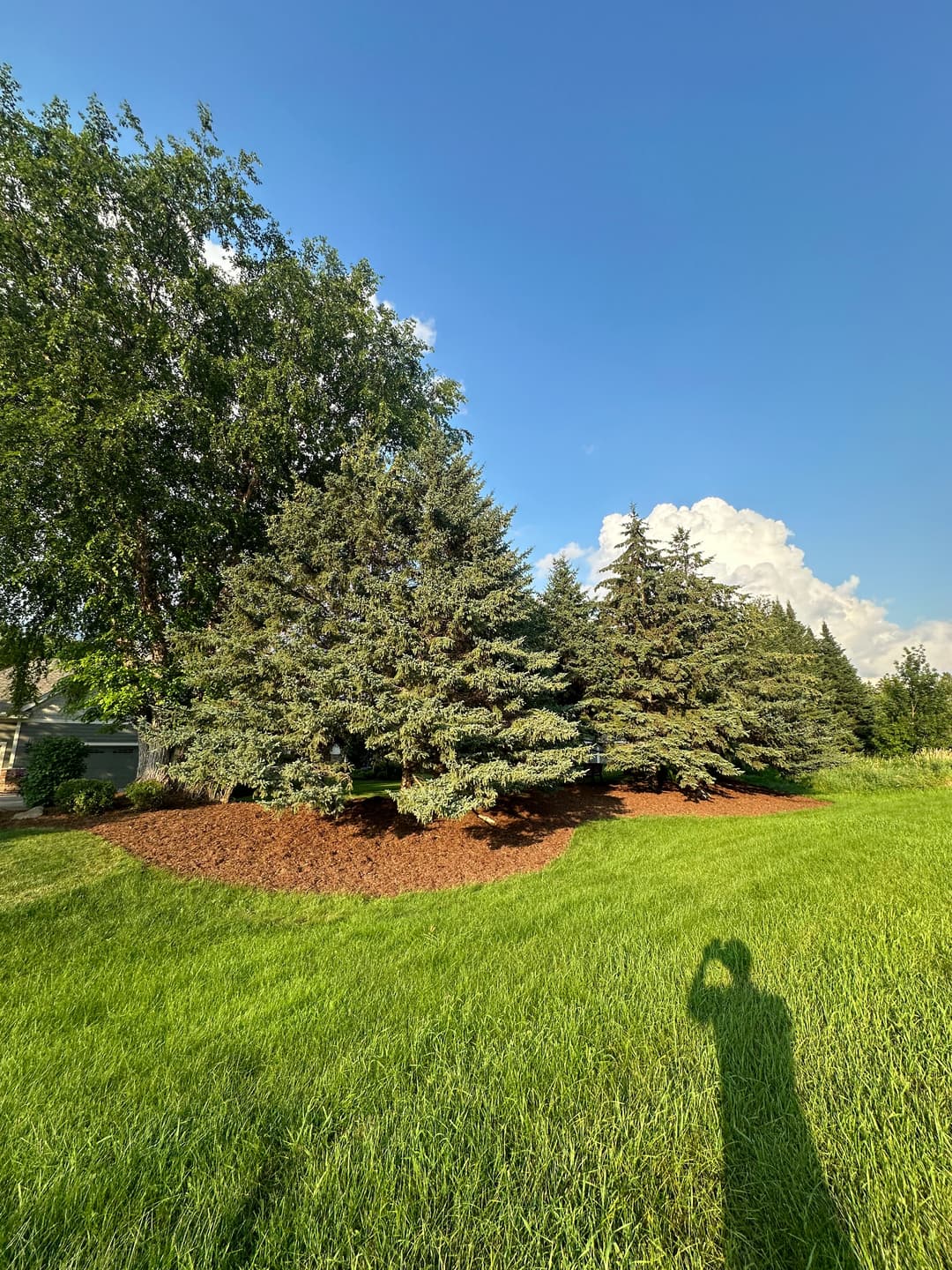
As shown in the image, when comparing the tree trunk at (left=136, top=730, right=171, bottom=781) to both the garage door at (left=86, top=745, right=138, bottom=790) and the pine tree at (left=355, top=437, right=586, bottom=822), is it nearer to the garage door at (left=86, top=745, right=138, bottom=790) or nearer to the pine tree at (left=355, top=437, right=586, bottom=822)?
the pine tree at (left=355, top=437, right=586, bottom=822)

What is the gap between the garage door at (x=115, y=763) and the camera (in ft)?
58.5

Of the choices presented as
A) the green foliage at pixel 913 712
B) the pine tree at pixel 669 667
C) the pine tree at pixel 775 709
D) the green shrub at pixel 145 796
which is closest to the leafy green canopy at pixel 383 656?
the green shrub at pixel 145 796

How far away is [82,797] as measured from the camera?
922 cm

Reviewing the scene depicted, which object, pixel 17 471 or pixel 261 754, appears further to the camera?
pixel 17 471

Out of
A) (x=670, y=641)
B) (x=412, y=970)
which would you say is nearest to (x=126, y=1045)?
(x=412, y=970)

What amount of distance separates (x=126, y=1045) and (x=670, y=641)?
13369 mm

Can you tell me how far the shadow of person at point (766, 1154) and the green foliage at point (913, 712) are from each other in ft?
145

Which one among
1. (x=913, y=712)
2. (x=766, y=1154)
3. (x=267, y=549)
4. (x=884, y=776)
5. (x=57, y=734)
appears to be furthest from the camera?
(x=913, y=712)

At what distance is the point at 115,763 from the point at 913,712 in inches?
1967

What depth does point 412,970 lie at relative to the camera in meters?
3.57

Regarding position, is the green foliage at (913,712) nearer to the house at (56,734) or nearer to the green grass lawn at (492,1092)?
the green grass lawn at (492,1092)

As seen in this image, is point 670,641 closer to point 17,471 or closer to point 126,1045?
point 126,1045

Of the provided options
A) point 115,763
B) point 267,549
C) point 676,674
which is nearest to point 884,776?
point 676,674

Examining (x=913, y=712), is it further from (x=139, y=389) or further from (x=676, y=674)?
(x=139, y=389)
